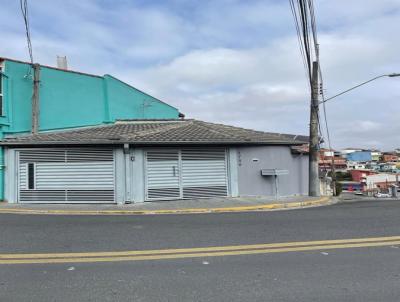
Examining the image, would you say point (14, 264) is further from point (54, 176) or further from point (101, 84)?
point (101, 84)

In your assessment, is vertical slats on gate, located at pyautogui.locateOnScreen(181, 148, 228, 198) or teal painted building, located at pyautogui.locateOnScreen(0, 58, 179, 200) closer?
vertical slats on gate, located at pyautogui.locateOnScreen(181, 148, 228, 198)

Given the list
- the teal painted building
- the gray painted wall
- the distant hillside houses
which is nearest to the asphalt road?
the gray painted wall

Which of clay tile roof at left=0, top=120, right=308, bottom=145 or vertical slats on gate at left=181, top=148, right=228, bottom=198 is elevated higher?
clay tile roof at left=0, top=120, right=308, bottom=145

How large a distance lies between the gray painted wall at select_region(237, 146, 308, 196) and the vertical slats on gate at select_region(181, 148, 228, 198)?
829 mm

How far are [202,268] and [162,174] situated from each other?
11.4 metres

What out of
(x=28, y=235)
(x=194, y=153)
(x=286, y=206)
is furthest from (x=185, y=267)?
Result: (x=194, y=153)

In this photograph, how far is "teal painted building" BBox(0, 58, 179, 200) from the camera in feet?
61.1

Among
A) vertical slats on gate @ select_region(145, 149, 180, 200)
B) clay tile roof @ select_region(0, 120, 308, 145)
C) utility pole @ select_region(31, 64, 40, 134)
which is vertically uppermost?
utility pole @ select_region(31, 64, 40, 134)

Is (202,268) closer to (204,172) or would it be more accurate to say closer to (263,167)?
(204,172)

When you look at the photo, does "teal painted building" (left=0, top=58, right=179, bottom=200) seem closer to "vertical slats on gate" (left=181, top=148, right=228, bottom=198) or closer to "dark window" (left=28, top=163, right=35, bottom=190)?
"dark window" (left=28, top=163, right=35, bottom=190)

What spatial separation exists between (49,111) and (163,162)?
6.71 metres

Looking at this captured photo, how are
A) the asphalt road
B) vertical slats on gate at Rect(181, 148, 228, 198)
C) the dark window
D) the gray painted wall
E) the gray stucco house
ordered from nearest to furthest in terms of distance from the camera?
the asphalt road, the gray stucco house, the dark window, vertical slats on gate at Rect(181, 148, 228, 198), the gray painted wall

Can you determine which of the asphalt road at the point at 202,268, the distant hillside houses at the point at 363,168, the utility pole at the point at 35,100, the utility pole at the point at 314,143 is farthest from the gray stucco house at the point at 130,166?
the distant hillside houses at the point at 363,168

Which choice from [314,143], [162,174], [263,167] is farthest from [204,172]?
[314,143]
